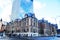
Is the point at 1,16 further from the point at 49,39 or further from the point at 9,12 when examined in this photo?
the point at 49,39

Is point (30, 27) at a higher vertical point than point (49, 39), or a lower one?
higher

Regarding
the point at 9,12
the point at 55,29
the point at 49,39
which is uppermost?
the point at 9,12

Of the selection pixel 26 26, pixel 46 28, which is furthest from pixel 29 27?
pixel 46 28

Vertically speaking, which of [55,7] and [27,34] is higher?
[55,7]

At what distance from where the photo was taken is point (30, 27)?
98.0 inches

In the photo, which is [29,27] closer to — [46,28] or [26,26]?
[26,26]

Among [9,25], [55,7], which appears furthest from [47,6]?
[9,25]

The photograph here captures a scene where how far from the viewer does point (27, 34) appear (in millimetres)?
2486

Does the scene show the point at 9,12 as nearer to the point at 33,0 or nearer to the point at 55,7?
the point at 33,0

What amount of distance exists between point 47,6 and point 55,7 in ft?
0.51

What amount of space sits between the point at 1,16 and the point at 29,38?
2.13 feet

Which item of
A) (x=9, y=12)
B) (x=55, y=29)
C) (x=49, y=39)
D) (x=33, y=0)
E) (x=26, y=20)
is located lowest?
(x=49, y=39)

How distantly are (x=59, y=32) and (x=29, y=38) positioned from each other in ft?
1.88

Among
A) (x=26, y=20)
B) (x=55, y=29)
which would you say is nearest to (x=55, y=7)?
(x=55, y=29)
